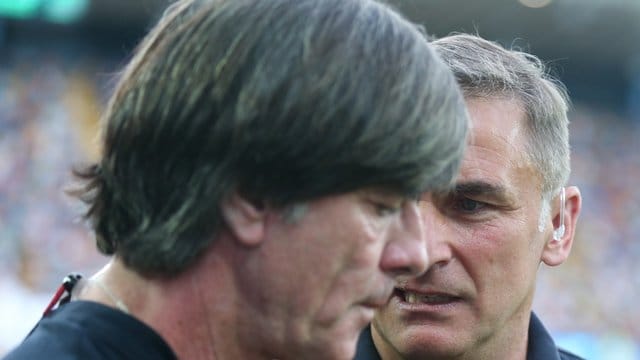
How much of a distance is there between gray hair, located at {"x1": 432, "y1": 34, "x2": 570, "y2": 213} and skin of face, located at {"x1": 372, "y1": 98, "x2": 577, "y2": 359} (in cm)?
5

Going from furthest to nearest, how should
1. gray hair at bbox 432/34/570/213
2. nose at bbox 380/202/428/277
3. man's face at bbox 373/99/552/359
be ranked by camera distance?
gray hair at bbox 432/34/570/213 < man's face at bbox 373/99/552/359 < nose at bbox 380/202/428/277

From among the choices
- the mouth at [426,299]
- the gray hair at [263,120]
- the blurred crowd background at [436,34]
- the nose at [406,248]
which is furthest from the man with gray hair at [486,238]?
the blurred crowd background at [436,34]

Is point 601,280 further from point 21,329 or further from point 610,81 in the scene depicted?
point 21,329

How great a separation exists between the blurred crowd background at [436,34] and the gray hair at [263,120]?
28.7 ft

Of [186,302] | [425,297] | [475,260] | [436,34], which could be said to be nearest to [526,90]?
[475,260]

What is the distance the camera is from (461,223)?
221 centimetres

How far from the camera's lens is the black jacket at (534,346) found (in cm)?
230

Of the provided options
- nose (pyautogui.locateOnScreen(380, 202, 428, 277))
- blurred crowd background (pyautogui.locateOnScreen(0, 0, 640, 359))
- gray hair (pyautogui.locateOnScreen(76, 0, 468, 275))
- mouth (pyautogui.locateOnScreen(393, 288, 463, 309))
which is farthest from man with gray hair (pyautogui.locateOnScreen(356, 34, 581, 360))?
blurred crowd background (pyautogui.locateOnScreen(0, 0, 640, 359))

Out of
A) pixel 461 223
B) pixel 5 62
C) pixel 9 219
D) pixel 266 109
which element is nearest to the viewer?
pixel 266 109

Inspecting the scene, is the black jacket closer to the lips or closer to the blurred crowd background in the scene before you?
the lips

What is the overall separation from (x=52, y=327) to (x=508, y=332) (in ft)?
4.07

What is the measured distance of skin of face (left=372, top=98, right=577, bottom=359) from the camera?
217 cm

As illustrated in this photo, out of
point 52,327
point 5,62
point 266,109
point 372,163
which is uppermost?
point 266,109

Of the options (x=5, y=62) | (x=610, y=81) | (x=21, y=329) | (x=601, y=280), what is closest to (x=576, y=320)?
(x=601, y=280)
